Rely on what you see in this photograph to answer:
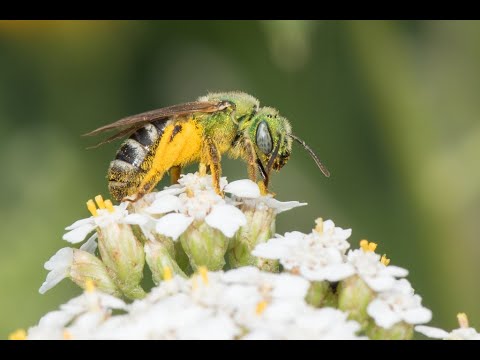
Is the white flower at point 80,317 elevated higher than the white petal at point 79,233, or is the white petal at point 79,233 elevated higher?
the white petal at point 79,233

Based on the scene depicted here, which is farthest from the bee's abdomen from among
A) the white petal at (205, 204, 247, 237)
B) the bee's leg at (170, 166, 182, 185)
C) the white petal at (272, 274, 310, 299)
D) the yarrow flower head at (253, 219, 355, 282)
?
the white petal at (272, 274, 310, 299)

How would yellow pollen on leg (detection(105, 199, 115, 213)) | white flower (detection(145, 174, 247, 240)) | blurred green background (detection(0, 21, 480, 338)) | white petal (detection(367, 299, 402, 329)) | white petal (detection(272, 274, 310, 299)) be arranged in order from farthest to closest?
blurred green background (detection(0, 21, 480, 338)) < yellow pollen on leg (detection(105, 199, 115, 213)) < white flower (detection(145, 174, 247, 240)) < white petal (detection(367, 299, 402, 329)) < white petal (detection(272, 274, 310, 299))

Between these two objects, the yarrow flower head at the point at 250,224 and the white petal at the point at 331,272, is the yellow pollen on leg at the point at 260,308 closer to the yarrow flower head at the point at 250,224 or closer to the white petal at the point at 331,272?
the white petal at the point at 331,272

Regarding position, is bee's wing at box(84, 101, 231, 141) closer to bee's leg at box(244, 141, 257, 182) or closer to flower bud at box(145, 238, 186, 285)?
bee's leg at box(244, 141, 257, 182)

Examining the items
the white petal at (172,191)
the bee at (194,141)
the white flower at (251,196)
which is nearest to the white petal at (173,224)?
the white petal at (172,191)

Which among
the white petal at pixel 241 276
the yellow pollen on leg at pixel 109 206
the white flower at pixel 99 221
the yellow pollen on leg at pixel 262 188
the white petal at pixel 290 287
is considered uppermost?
the yellow pollen on leg at pixel 262 188

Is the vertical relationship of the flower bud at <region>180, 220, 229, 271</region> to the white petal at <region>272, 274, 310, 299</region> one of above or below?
above
